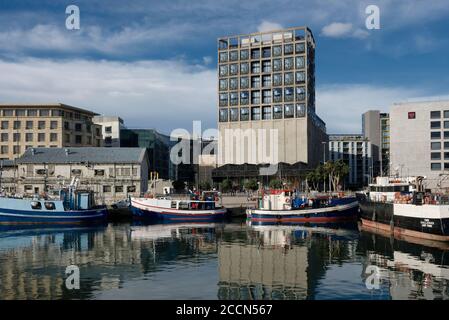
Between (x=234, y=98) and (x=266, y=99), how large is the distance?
1012cm

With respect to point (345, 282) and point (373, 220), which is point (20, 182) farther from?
point (345, 282)

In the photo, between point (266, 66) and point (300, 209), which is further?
point (266, 66)

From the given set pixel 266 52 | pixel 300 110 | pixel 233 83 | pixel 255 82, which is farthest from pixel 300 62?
pixel 233 83

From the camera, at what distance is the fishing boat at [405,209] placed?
52.7 m

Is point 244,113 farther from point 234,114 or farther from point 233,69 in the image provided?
point 233,69

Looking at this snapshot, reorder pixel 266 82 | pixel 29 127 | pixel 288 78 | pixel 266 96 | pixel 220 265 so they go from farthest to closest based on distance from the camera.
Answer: pixel 266 96, pixel 266 82, pixel 288 78, pixel 29 127, pixel 220 265

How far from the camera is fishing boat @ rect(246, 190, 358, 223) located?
79.5 meters

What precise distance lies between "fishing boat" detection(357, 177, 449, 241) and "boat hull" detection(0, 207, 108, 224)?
45.5 metres

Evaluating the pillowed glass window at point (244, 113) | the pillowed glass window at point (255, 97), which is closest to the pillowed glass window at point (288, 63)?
the pillowed glass window at point (255, 97)

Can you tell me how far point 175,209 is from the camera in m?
85.6

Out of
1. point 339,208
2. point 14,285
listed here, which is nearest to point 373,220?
point 339,208

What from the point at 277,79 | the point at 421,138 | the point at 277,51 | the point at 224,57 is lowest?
the point at 421,138

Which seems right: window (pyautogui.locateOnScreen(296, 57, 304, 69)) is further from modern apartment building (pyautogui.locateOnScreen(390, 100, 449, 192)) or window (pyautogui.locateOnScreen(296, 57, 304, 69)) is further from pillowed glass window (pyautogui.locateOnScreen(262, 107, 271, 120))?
modern apartment building (pyautogui.locateOnScreen(390, 100, 449, 192))

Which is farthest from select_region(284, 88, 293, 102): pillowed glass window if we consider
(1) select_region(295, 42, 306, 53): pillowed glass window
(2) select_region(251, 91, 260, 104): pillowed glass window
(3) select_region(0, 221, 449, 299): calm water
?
(3) select_region(0, 221, 449, 299): calm water
